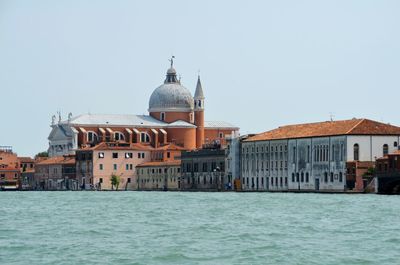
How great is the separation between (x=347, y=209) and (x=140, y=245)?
805 inches

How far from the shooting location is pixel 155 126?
428ft

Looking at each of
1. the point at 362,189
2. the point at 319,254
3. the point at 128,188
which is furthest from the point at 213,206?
the point at 128,188

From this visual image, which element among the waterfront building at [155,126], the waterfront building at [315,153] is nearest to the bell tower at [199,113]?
the waterfront building at [155,126]

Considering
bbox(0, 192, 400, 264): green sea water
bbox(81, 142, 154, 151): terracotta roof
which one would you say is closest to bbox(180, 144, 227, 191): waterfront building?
bbox(81, 142, 154, 151): terracotta roof

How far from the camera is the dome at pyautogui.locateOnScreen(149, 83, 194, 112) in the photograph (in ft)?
→ 435

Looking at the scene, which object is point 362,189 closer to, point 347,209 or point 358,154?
point 358,154

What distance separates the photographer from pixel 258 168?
98.6 metres

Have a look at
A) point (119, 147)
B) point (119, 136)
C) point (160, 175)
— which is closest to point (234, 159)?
point (160, 175)

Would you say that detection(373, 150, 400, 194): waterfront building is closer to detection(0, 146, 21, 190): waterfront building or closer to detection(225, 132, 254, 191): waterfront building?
detection(225, 132, 254, 191): waterfront building

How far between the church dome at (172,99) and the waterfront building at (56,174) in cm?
1109

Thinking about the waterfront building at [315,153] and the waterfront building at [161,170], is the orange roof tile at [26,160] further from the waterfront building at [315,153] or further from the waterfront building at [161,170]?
the waterfront building at [315,153]

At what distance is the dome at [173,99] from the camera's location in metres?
133

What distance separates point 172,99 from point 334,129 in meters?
46.0

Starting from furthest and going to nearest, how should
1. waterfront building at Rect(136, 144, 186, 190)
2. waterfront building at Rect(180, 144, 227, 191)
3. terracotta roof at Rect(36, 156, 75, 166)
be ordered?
terracotta roof at Rect(36, 156, 75, 166)
waterfront building at Rect(136, 144, 186, 190)
waterfront building at Rect(180, 144, 227, 191)
